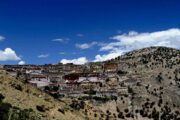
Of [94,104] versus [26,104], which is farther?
[94,104]

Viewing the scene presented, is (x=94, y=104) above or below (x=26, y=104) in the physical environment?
above

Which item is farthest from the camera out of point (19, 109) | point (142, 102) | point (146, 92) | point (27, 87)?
point (146, 92)

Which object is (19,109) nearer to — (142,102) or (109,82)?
(142,102)

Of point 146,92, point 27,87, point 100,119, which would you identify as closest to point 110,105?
point 146,92

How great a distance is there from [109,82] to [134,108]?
30.4 meters

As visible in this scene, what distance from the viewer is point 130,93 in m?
179

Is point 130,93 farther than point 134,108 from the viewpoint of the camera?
Yes

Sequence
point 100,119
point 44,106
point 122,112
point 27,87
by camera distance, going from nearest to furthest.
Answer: point 44,106
point 27,87
point 100,119
point 122,112

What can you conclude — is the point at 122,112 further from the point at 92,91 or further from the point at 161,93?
the point at 161,93

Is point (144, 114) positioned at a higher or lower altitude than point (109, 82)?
lower

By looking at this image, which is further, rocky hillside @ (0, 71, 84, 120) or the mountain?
the mountain

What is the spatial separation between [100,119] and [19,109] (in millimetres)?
28599

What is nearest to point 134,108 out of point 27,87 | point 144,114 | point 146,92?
point 144,114

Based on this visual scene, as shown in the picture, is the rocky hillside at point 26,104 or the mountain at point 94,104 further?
the mountain at point 94,104
